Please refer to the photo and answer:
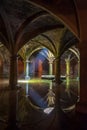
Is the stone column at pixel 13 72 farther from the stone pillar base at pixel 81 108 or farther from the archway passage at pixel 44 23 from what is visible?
the stone pillar base at pixel 81 108

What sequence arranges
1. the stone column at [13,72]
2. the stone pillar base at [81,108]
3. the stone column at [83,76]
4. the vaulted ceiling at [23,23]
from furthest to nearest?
the stone column at [13,72], the vaulted ceiling at [23,23], the stone column at [83,76], the stone pillar base at [81,108]

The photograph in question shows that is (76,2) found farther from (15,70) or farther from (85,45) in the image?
(15,70)

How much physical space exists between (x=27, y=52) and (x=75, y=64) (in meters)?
11.0

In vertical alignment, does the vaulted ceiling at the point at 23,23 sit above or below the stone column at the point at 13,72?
above

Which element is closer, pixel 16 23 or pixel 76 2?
pixel 76 2

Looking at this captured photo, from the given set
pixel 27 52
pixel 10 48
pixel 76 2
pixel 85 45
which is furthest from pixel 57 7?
pixel 27 52

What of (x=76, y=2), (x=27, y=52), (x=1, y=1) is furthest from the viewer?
(x=27, y=52)

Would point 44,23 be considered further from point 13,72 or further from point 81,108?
point 81,108

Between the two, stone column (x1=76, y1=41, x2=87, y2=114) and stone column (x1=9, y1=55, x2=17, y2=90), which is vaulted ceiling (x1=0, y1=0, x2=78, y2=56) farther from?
stone column (x1=76, y1=41, x2=87, y2=114)

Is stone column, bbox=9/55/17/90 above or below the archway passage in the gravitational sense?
below

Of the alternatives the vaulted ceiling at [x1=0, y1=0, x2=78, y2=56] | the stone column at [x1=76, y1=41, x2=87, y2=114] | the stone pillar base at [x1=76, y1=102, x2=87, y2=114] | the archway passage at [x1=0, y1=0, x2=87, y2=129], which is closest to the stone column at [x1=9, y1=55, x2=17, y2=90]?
the archway passage at [x1=0, y1=0, x2=87, y2=129]

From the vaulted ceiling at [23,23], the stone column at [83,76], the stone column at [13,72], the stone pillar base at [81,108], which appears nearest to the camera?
the stone pillar base at [81,108]

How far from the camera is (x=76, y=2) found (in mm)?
7277

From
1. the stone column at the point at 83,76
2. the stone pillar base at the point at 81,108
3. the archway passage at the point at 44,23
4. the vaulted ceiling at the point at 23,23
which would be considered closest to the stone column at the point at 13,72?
the archway passage at the point at 44,23
